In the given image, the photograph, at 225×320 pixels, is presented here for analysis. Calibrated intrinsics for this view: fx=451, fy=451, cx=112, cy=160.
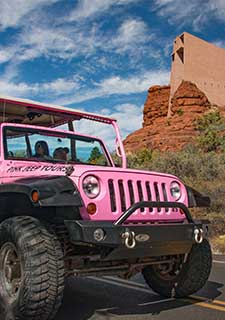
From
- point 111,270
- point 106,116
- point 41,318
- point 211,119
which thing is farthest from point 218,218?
point 211,119

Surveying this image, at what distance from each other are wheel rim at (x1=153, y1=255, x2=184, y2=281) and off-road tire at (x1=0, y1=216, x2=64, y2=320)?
1.80 meters

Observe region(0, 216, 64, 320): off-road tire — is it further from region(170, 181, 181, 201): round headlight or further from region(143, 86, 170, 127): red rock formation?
region(143, 86, 170, 127): red rock formation

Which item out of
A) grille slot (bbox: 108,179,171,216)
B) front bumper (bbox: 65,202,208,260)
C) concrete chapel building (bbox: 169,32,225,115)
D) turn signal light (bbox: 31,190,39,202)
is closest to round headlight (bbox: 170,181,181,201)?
grille slot (bbox: 108,179,171,216)

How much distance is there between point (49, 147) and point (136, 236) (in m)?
2.26

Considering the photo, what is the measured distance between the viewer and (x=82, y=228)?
4.19 metres

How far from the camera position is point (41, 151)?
6.06m

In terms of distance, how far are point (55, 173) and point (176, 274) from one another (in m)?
2.07

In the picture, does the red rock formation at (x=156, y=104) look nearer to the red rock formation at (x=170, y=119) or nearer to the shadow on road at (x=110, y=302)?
the red rock formation at (x=170, y=119)

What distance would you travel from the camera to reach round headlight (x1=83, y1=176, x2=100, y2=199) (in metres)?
4.53

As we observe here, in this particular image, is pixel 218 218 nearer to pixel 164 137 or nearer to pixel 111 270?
pixel 111 270

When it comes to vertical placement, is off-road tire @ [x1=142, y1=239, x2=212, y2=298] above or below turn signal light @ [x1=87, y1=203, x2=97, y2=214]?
below

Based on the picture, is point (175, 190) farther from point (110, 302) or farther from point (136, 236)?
point (110, 302)

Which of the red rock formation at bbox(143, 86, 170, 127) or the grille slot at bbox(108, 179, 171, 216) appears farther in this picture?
the red rock formation at bbox(143, 86, 170, 127)

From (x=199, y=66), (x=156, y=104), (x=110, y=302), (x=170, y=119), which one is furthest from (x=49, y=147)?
(x=156, y=104)
